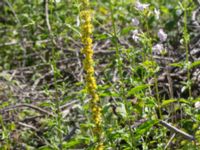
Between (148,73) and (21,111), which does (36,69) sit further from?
(148,73)

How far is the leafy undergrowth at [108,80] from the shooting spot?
2.59m

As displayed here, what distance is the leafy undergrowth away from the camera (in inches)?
102

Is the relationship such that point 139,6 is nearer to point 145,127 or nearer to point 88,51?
point 88,51

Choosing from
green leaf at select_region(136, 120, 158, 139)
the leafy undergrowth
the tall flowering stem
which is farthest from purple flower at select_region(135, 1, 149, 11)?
green leaf at select_region(136, 120, 158, 139)

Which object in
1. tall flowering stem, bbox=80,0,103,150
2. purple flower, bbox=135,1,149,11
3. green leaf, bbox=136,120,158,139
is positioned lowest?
green leaf, bbox=136,120,158,139

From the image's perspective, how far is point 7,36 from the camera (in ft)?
18.4

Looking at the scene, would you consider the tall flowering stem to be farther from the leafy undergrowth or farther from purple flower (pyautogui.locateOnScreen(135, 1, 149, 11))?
purple flower (pyautogui.locateOnScreen(135, 1, 149, 11))

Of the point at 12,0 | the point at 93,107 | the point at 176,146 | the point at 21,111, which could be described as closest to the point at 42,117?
the point at 21,111

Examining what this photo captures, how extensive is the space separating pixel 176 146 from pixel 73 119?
0.97 meters

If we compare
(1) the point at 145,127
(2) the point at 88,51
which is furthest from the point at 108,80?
(2) the point at 88,51

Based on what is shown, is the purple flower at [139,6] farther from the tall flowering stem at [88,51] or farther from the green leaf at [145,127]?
the green leaf at [145,127]

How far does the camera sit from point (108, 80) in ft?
8.92

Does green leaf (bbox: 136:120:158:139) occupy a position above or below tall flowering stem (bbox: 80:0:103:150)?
below

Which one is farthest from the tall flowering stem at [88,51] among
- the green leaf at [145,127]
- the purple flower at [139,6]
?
the purple flower at [139,6]
